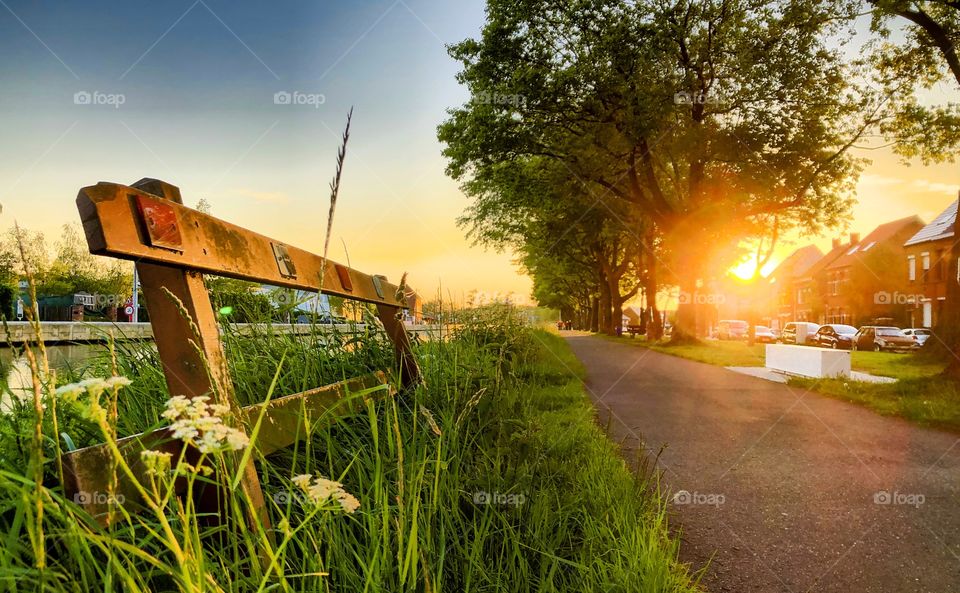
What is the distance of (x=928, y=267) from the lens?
145 ft

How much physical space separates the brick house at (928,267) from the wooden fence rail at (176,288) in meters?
52.7

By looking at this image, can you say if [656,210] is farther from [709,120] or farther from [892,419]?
[892,419]

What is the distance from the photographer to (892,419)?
7.98 m

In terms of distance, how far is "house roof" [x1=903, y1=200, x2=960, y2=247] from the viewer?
41.8 meters

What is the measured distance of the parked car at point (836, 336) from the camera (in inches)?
1349

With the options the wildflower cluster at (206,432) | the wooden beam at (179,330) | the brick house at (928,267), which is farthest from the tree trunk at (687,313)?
the brick house at (928,267)

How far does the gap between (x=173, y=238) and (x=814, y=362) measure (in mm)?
13418

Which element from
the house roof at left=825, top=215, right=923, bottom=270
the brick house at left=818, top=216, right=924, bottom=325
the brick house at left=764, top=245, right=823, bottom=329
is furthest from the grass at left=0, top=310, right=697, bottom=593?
the brick house at left=764, top=245, right=823, bottom=329

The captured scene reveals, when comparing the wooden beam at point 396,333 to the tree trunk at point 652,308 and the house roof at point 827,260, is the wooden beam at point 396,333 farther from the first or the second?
the house roof at point 827,260

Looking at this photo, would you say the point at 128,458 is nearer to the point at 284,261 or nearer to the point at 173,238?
the point at 173,238

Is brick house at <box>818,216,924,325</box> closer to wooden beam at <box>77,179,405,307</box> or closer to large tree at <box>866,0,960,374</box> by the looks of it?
large tree at <box>866,0,960,374</box>

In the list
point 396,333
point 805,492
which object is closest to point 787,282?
point 805,492

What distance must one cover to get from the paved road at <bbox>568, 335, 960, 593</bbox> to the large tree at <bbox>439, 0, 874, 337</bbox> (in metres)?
14.0

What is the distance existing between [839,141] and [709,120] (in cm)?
468
